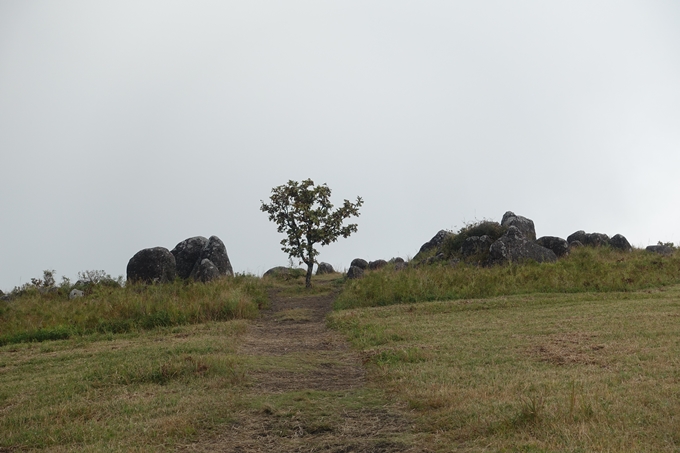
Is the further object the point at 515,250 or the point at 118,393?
the point at 515,250

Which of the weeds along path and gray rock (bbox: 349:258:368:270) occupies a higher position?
gray rock (bbox: 349:258:368:270)

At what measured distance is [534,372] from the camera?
26.5 feet

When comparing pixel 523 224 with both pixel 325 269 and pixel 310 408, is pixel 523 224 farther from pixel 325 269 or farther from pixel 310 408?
pixel 310 408

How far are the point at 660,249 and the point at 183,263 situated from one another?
891 inches

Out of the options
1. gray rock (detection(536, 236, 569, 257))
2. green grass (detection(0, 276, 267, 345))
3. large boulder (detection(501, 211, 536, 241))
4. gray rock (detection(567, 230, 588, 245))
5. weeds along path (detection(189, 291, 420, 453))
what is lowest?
weeds along path (detection(189, 291, 420, 453))

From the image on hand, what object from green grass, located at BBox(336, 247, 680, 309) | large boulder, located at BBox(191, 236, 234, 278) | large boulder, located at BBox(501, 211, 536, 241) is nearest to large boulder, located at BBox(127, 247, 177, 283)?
large boulder, located at BBox(191, 236, 234, 278)

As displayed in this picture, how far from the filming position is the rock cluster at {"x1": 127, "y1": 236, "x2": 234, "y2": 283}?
85.8 ft

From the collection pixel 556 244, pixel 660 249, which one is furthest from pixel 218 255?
pixel 660 249

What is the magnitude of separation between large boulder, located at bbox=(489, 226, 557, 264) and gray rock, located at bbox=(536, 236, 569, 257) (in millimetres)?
1698

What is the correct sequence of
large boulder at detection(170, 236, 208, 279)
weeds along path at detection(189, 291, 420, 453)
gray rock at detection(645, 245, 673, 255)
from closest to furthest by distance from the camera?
1. weeds along path at detection(189, 291, 420, 453)
2. gray rock at detection(645, 245, 673, 255)
3. large boulder at detection(170, 236, 208, 279)

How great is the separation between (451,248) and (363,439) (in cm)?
2423

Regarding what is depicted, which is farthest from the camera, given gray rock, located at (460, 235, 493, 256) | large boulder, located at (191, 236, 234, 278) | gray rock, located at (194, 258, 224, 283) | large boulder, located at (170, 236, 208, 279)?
large boulder, located at (170, 236, 208, 279)

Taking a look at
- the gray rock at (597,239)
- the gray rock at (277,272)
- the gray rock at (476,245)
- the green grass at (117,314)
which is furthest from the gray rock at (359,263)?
the green grass at (117,314)

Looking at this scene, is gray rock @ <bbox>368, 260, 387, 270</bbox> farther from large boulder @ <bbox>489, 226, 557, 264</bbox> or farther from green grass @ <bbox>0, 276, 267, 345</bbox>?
green grass @ <bbox>0, 276, 267, 345</bbox>
